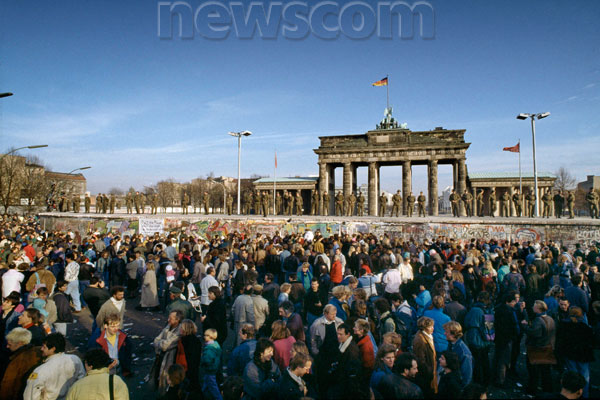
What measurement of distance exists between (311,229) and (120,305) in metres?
17.7

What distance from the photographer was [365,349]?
4.86m

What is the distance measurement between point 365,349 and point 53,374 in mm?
3979

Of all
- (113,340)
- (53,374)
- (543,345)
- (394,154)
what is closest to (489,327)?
(543,345)

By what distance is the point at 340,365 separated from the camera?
4621 millimetres

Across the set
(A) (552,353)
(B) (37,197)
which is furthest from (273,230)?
(B) (37,197)

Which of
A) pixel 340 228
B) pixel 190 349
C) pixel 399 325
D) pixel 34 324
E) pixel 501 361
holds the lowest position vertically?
pixel 501 361

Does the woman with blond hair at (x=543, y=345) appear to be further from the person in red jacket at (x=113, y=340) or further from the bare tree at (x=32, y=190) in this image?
the bare tree at (x=32, y=190)

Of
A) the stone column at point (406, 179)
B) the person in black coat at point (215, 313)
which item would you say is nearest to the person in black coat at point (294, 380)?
the person in black coat at point (215, 313)

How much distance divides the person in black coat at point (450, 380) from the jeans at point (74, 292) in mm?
9776

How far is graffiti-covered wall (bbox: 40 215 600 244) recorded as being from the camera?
19688 millimetres

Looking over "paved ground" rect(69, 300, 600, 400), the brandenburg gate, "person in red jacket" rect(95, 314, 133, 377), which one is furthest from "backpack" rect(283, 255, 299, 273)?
the brandenburg gate

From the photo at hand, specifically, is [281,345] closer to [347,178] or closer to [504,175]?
[347,178]

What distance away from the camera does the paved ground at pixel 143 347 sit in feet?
19.6

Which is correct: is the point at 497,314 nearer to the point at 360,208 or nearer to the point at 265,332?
the point at 265,332
